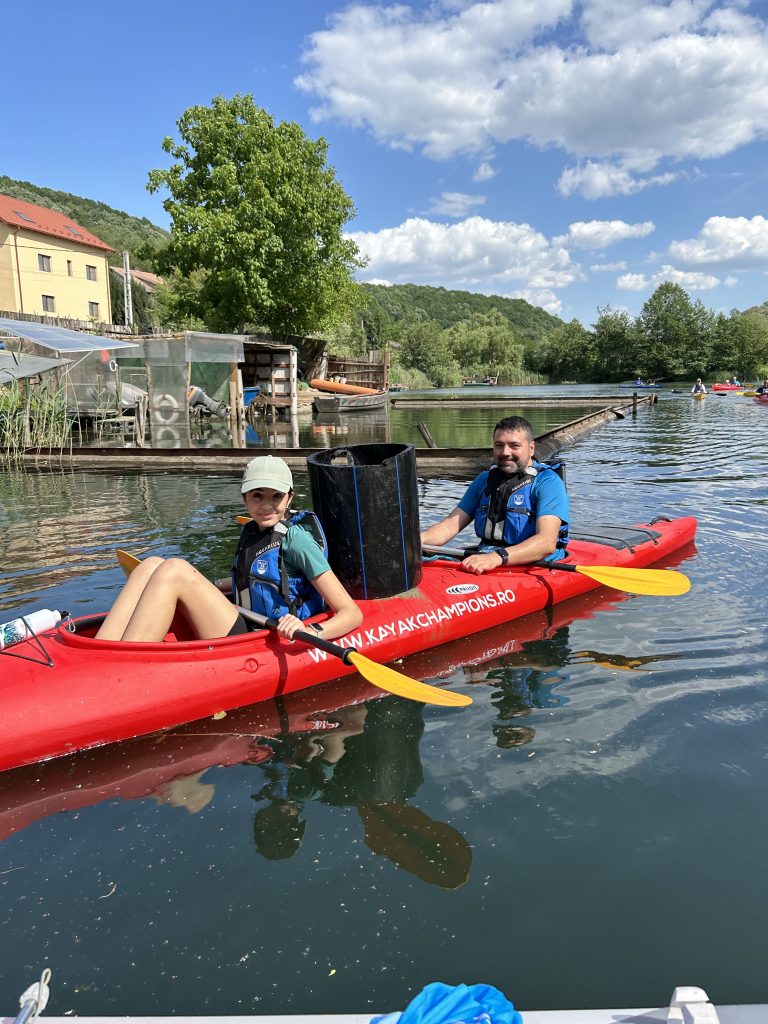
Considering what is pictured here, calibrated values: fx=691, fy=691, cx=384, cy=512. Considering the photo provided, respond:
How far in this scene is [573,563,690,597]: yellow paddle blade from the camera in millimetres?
4891

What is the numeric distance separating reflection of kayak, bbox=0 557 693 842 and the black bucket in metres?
0.62

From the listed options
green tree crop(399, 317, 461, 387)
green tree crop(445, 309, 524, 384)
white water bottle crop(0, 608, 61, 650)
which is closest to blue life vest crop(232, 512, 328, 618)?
white water bottle crop(0, 608, 61, 650)

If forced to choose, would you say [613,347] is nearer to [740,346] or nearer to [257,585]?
[740,346]

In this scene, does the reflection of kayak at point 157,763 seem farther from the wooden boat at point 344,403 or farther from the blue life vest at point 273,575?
the wooden boat at point 344,403

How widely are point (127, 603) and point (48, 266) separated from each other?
133ft

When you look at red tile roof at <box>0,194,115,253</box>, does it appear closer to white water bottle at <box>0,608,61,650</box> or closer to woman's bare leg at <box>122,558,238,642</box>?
white water bottle at <box>0,608,61,650</box>

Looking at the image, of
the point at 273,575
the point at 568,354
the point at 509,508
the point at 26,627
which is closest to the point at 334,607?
the point at 273,575

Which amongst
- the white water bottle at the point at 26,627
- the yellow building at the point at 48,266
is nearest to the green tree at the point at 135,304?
the yellow building at the point at 48,266

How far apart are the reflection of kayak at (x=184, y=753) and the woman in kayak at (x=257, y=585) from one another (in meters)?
0.51

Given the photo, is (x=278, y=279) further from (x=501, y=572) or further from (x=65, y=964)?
(x=65, y=964)

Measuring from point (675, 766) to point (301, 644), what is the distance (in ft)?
6.74

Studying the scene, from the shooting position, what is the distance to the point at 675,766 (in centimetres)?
325

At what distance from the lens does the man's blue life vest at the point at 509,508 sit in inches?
201

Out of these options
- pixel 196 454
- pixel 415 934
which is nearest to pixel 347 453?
pixel 415 934
